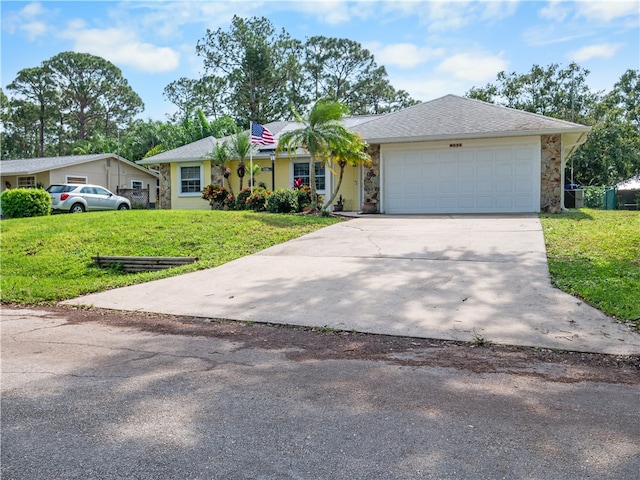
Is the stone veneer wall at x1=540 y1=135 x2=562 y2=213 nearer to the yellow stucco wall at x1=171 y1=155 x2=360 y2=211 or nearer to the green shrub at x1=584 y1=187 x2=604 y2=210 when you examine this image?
the yellow stucco wall at x1=171 y1=155 x2=360 y2=211

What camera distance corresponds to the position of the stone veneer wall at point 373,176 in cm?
1819

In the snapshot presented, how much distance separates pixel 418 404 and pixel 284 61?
44.7 metres

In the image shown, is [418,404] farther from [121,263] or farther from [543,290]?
[121,263]

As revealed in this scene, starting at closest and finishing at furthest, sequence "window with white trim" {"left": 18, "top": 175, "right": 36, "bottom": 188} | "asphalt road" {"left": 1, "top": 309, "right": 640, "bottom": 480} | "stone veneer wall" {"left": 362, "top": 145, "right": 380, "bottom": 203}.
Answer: "asphalt road" {"left": 1, "top": 309, "right": 640, "bottom": 480} → "stone veneer wall" {"left": 362, "top": 145, "right": 380, "bottom": 203} → "window with white trim" {"left": 18, "top": 175, "right": 36, "bottom": 188}

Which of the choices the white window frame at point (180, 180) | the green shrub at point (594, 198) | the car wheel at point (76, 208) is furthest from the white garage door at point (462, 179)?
the car wheel at point (76, 208)

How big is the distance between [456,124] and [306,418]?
15.9 metres

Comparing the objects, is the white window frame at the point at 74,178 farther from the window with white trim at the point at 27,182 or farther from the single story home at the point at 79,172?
the window with white trim at the point at 27,182

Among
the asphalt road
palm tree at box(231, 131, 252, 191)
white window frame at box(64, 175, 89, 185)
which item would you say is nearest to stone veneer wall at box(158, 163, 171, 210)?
palm tree at box(231, 131, 252, 191)

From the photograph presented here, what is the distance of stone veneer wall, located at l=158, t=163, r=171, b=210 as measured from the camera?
930 inches

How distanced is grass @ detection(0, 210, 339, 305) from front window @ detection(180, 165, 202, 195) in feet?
25.1

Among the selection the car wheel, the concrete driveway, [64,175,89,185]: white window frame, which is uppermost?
[64,175,89,185]: white window frame

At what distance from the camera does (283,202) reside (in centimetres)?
1702

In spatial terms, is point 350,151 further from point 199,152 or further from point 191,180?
point 191,180

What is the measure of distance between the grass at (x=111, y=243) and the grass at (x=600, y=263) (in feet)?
19.9
